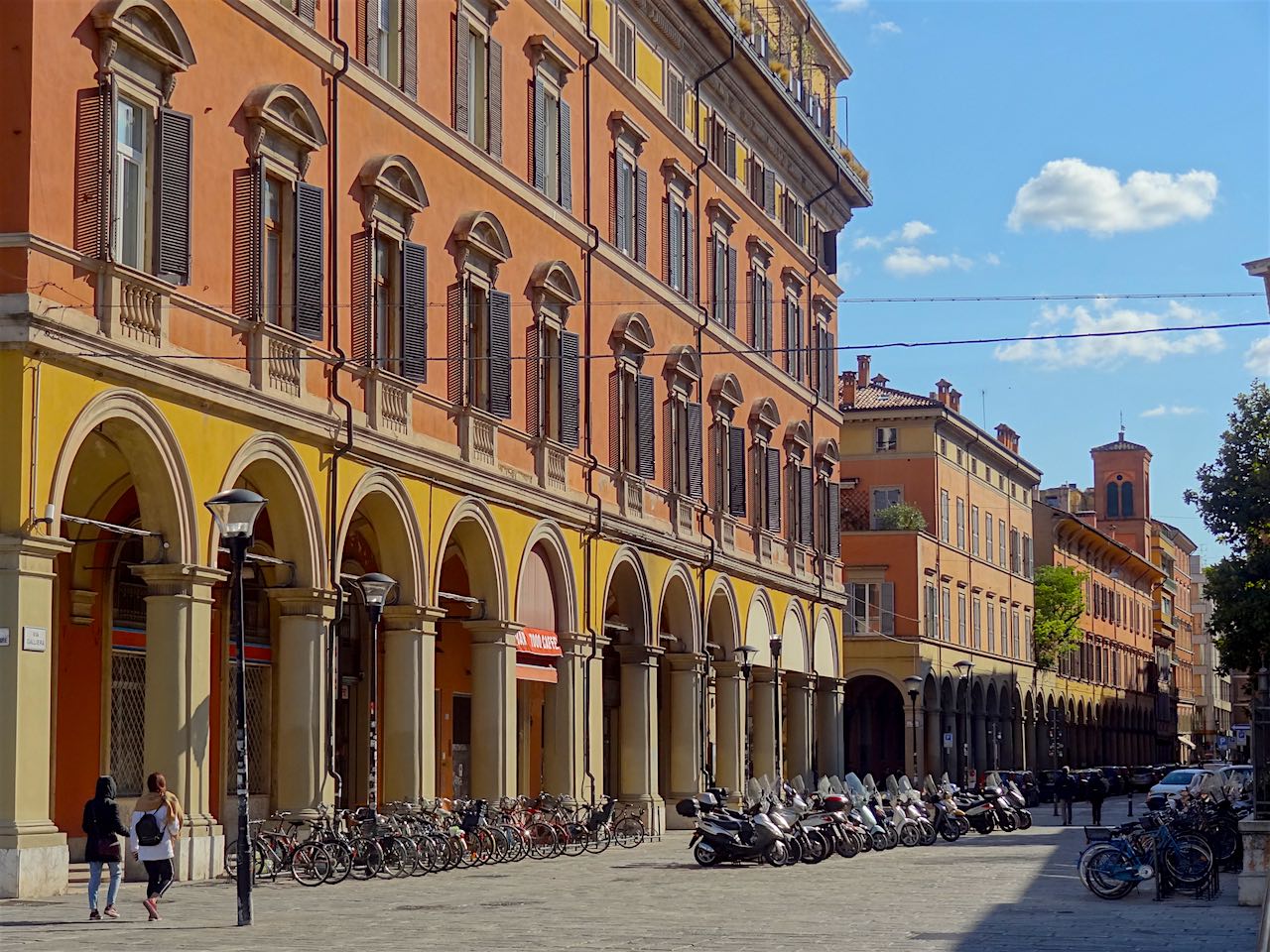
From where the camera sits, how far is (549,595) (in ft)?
114

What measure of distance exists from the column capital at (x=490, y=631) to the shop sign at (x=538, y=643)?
0.42m

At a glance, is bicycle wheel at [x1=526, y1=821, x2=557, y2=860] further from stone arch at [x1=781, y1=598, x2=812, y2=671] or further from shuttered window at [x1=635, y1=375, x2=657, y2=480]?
stone arch at [x1=781, y1=598, x2=812, y2=671]

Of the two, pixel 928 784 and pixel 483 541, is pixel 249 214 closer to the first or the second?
pixel 483 541

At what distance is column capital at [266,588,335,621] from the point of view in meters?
26.0

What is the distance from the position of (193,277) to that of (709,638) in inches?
894

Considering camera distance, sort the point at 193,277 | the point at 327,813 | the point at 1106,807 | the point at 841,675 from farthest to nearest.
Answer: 1. the point at 1106,807
2. the point at 841,675
3. the point at 327,813
4. the point at 193,277

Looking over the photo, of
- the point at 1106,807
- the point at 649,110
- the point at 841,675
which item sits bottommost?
the point at 1106,807

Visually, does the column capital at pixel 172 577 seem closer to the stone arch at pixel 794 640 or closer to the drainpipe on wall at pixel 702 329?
the drainpipe on wall at pixel 702 329

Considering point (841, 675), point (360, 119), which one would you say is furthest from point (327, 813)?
point (841, 675)

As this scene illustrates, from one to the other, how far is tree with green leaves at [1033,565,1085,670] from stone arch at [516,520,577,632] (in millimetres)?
56560

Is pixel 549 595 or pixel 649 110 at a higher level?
pixel 649 110

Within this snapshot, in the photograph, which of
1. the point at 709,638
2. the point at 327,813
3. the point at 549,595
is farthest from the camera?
the point at 709,638

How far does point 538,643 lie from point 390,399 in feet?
21.0

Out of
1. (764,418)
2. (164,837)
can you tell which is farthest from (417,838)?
(764,418)
